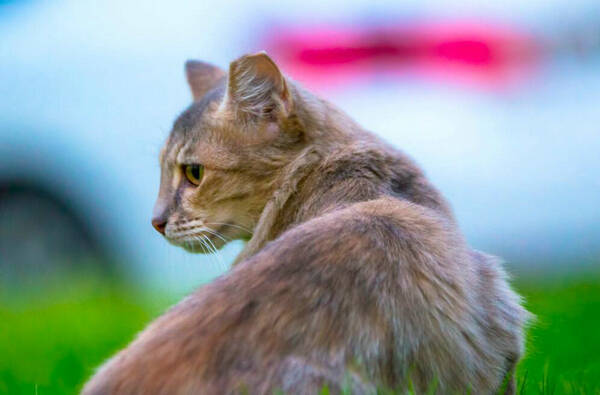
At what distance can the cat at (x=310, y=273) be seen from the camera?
208 centimetres

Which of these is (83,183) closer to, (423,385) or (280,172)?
(280,172)

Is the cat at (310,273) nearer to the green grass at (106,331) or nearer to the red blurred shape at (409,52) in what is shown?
the green grass at (106,331)

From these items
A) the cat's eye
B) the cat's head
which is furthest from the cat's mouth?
the cat's eye

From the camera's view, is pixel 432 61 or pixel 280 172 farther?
pixel 432 61

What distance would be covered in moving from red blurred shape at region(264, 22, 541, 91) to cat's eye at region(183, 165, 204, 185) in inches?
110

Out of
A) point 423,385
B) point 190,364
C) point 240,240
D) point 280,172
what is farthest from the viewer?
point 240,240

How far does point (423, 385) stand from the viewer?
2.30 meters

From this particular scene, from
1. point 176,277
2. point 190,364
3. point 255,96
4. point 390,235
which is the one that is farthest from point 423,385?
point 176,277

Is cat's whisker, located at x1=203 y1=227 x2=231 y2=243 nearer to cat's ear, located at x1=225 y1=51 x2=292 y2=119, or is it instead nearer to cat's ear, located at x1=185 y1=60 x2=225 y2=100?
cat's ear, located at x1=225 y1=51 x2=292 y2=119

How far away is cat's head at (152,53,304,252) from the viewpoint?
3148mm

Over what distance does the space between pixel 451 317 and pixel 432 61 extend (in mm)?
4299

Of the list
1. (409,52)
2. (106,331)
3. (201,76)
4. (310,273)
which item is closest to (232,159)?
(201,76)

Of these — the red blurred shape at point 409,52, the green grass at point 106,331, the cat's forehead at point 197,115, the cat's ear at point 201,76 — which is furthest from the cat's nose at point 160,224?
the red blurred shape at point 409,52

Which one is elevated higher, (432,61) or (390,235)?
(432,61)
